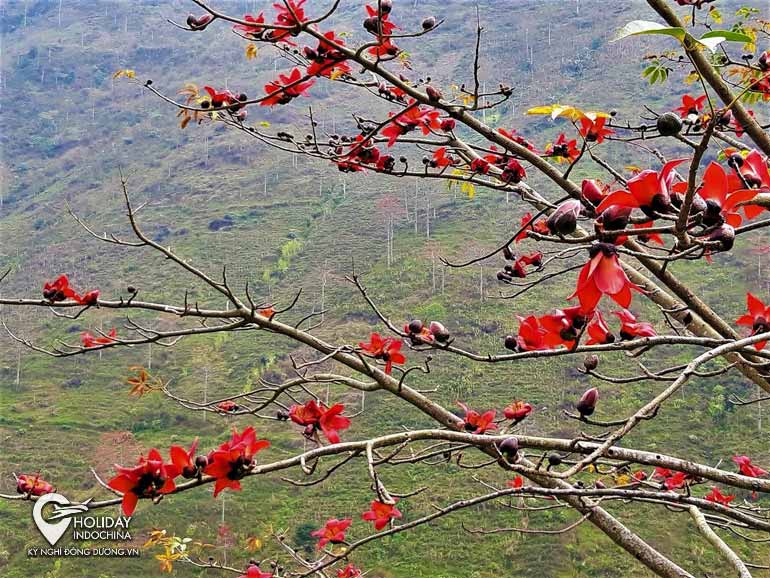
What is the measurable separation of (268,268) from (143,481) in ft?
64.3

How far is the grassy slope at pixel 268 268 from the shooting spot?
9.60 meters

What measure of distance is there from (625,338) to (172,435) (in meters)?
13.5

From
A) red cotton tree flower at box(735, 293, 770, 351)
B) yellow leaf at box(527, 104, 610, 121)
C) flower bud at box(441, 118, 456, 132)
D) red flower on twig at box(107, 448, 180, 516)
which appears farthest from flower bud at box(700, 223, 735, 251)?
flower bud at box(441, 118, 456, 132)

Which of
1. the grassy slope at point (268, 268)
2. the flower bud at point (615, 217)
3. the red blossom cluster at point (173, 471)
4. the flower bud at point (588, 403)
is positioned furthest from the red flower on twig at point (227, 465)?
the grassy slope at point (268, 268)

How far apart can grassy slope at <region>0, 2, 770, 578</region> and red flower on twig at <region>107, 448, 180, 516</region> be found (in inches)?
321

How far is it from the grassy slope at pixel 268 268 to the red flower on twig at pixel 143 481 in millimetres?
8157

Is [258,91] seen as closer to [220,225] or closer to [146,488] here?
[220,225]

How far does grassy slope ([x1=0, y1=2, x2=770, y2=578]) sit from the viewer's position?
9602 mm

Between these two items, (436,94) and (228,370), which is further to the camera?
(228,370)

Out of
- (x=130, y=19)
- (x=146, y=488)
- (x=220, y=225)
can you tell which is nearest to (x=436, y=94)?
(x=146, y=488)

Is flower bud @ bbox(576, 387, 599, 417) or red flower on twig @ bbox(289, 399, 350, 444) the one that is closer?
flower bud @ bbox(576, 387, 599, 417)

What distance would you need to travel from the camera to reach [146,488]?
3.37 ft

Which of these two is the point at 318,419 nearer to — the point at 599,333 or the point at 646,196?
the point at 599,333

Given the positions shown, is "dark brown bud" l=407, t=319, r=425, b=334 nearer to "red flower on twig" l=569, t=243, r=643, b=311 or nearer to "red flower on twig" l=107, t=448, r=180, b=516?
"red flower on twig" l=107, t=448, r=180, b=516
